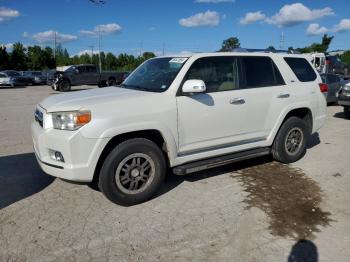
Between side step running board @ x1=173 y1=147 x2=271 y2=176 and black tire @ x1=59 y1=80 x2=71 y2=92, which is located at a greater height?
black tire @ x1=59 y1=80 x2=71 y2=92

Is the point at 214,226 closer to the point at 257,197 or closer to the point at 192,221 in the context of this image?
the point at 192,221

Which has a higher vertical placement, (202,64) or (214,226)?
(202,64)

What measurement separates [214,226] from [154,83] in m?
2.11

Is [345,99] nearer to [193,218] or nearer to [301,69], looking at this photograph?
[301,69]

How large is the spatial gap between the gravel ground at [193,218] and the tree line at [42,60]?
55.8 m

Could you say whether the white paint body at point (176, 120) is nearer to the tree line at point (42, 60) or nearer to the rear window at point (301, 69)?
the rear window at point (301, 69)

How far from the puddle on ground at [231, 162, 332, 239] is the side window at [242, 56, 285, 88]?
4.57ft

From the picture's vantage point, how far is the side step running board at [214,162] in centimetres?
464

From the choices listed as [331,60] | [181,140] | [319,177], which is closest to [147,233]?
[181,140]

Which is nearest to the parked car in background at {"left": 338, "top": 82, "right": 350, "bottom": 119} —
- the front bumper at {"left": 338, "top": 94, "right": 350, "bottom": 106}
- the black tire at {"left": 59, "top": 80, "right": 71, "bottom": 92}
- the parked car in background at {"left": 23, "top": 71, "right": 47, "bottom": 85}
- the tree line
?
the front bumper at {"left": 338, "top": 94, "right": 350, "bottom": 106}

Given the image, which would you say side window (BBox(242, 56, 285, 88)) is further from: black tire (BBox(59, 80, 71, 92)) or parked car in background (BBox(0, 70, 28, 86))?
parked car in background (BBox(0, 70, 28, 86))

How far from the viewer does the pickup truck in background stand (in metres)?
25.3

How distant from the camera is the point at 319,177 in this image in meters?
5.53

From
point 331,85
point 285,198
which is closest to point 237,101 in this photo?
point 285,198
